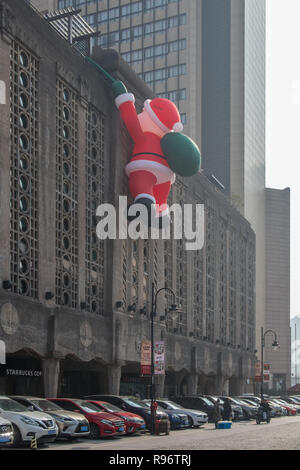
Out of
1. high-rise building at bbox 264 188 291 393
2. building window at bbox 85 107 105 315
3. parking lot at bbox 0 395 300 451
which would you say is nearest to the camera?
parking lot at bbox 0 395 300 451

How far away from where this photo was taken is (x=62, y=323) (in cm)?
4350

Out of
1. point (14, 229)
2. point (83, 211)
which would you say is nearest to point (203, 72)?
point (83, 211)

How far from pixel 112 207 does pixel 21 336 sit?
1444cm

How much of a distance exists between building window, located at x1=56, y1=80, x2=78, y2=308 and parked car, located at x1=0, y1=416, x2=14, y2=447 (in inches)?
795

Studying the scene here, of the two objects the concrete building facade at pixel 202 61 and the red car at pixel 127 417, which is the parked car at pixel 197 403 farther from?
the concrete building facade at pixel 202 61

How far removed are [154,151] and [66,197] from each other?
33.0 ft

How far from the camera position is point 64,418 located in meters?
28.9

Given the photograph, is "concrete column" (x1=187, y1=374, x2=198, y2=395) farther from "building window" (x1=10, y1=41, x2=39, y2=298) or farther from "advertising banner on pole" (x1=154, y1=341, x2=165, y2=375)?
"advertising banner on pole" (x1=154, y1=341, x2=165, y2=375)

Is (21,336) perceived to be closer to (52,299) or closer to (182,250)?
(52,299)

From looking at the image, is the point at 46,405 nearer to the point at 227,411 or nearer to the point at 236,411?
the point at 227,411

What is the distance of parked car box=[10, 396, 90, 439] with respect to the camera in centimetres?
2869

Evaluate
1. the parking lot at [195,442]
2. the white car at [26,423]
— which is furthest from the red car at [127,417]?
the white car at [26,423]

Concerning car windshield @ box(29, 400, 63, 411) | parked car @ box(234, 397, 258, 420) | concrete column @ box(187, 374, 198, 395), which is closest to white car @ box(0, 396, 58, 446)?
car windshield @ box(29, 400, 63, 411)

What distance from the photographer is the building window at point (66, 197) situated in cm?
4539
